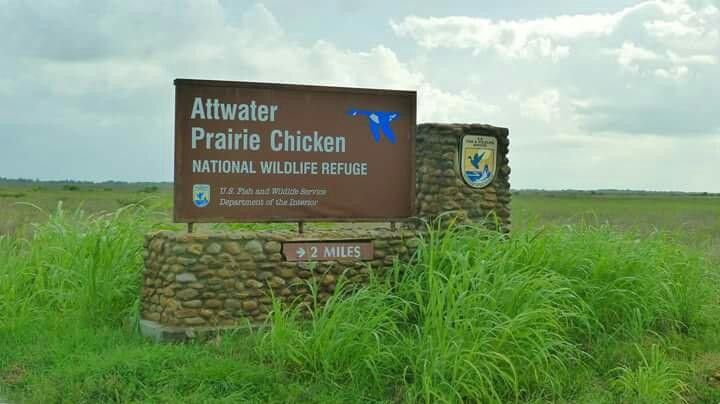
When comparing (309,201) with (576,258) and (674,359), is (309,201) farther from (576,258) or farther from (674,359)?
(674,359)

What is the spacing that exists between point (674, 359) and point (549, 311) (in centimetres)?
215

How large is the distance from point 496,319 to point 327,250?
2.22m

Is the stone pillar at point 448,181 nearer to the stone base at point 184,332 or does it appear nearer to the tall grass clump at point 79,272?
the stone base at point 184,332

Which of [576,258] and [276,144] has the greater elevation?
[276,144]

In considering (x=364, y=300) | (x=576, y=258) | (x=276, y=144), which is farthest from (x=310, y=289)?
(x=576, y=258)

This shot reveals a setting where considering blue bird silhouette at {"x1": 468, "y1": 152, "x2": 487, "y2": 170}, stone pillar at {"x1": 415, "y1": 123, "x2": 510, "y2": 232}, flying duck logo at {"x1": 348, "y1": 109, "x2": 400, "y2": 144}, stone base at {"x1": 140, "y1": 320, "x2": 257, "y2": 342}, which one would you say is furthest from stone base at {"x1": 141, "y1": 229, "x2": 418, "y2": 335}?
blue bird silhouette at {"x1": 468, "y1": 152, "x2": 487, "y2": 170}

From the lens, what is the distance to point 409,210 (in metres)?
10.4

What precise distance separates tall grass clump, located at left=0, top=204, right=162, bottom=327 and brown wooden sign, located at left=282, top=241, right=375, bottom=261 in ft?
7.01

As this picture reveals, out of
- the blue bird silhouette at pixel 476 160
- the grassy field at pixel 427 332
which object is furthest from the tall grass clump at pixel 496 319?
the blue bird silhouette at pixel 476 160

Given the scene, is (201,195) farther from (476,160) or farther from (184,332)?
(476,160)

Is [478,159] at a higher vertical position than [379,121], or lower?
lower

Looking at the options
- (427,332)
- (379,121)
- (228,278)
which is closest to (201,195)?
(228,278)

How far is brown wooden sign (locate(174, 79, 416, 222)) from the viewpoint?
9.26m

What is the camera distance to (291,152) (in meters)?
9.69
